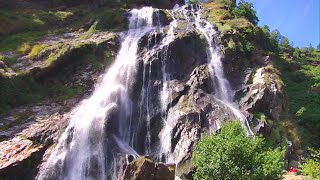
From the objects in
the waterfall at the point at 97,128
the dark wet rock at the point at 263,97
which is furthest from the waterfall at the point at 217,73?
the waterfall at the point at 97,128

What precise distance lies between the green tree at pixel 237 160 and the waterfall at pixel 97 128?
19.8 ft

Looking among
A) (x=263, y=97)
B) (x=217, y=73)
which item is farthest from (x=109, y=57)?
(x=263, y=97)

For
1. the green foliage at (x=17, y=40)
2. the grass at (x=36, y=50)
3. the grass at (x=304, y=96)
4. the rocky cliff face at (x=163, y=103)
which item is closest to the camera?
the rocky cliff face at (x=163, y=103)

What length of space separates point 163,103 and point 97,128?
19.6 ft

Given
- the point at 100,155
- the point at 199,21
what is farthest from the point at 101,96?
the point at 199,21

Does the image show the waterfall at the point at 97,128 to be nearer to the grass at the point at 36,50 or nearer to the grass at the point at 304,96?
the grass at the point at 36,50

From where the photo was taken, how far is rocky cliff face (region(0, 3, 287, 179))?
2281 cm

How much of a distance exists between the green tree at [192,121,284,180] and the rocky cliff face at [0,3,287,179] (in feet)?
6.58

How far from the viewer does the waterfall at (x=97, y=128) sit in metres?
21.7

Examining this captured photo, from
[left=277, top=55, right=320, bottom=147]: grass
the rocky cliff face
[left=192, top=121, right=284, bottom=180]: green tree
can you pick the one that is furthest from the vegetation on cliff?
the rocky cliff face

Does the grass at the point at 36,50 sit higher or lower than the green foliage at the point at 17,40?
lower

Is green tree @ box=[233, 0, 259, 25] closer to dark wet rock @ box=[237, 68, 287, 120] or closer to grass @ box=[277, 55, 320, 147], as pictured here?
grass @ box=[277, 55, 320, 147]

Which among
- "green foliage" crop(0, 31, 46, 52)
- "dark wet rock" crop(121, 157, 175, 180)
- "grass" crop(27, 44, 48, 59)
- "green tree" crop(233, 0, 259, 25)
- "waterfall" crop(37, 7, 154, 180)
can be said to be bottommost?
"dark wet rock" crop(121, 157, 175, 180)

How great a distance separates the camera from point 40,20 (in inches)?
1475
